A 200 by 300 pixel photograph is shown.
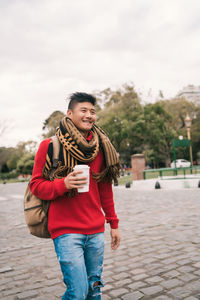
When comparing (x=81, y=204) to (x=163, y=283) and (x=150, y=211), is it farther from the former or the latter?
(x=150, y=211)

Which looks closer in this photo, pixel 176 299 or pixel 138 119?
pixel 176 299

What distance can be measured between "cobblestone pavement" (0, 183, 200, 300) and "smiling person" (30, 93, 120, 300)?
4.31ft

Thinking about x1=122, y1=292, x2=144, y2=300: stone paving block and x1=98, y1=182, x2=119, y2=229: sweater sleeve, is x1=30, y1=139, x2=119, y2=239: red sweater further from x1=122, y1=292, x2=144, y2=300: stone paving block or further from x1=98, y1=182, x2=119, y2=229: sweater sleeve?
x1=122, y1=292, x2=144, y2=300: stone paving block

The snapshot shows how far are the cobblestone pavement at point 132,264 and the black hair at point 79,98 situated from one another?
217cm

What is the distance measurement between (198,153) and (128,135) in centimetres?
2193

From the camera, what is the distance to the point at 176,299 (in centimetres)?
313

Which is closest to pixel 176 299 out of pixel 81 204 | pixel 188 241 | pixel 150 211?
pixel 81 204

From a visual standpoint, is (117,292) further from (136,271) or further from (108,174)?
(108,174)

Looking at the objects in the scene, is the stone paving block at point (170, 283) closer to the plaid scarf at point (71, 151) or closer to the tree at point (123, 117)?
the plaid scarf at point (71, 151)

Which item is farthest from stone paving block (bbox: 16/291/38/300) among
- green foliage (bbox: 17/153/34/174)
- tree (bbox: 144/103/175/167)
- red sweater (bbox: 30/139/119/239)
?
green foliage (bbox: 17/153/34/174)

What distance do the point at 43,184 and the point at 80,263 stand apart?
633 mm

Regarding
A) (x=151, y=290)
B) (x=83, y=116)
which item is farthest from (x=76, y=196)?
(x=151, y=290)

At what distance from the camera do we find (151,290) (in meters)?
3.39

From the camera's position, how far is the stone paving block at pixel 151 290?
10.9 feet
